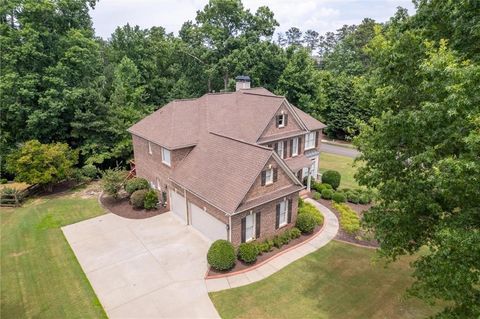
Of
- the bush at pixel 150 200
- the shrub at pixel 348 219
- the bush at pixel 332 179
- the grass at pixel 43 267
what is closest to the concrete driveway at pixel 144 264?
the grass at pixel 43 267

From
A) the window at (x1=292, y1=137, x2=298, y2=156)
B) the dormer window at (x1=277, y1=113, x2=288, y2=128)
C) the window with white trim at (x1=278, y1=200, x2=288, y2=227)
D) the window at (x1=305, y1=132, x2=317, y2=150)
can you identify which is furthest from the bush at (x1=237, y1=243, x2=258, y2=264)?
the window at (x1=305, y1=132, x2=317, y2=150)

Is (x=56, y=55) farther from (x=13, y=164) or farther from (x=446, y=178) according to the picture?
(x=446, y=178)

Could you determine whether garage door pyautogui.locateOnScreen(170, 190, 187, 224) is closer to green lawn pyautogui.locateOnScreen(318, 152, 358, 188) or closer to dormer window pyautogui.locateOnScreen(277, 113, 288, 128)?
dormer window pyautogui.locateOnScreen(277, 113, 288, 128)

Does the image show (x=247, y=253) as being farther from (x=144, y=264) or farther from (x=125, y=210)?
A: (x=125, y=210)

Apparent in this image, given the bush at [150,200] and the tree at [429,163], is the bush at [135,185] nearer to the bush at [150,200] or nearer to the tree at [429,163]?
the bush at [150,200]

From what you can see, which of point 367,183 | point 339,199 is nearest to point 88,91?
point 339,199
